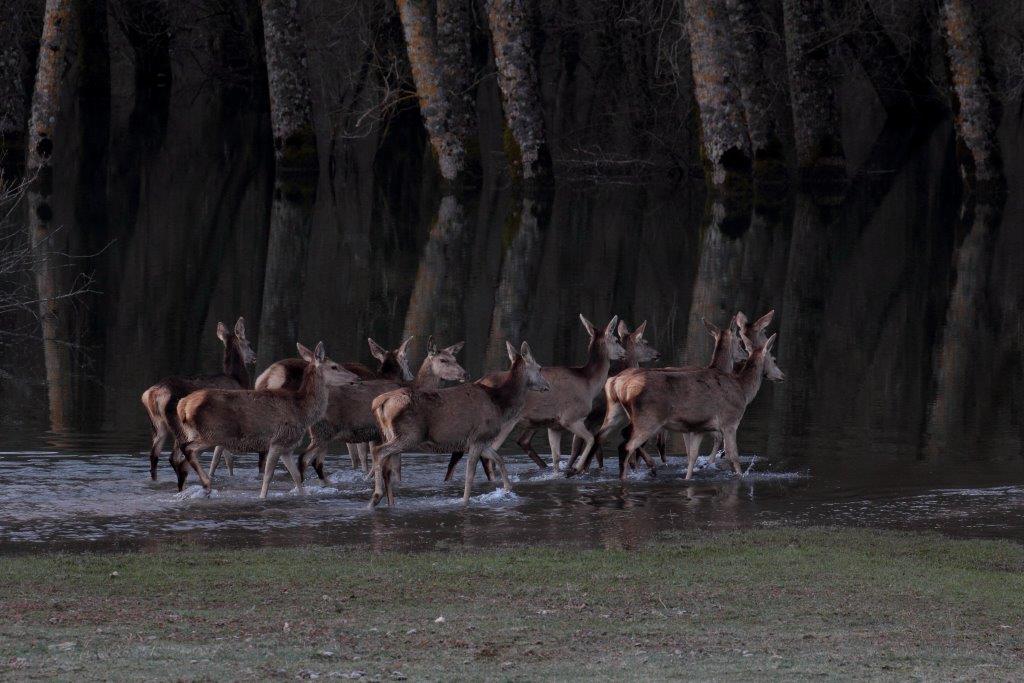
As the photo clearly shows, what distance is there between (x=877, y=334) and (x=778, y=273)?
5525mm

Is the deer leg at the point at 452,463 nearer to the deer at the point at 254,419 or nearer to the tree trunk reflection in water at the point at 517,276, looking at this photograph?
the deer at the point at 254,419

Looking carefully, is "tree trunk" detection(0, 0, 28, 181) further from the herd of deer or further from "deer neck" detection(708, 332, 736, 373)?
"deer neck" detection(708, 332, 736, 373)

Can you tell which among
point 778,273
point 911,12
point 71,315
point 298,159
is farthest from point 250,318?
point 911,12

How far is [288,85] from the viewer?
44750 millimetres

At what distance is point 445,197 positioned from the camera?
43750mm

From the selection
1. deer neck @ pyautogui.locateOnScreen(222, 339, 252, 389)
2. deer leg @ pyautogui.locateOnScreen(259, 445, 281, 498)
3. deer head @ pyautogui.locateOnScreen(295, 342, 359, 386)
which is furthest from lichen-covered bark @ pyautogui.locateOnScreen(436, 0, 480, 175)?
deer leg @ pyautogui.locateOnScreen(259, 445, 281, 498)

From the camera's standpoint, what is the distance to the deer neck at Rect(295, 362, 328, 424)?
14.8 m

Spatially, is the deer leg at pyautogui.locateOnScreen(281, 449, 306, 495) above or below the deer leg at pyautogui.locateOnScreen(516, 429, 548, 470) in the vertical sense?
below

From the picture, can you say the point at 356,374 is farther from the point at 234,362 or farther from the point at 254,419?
the point at 234,362

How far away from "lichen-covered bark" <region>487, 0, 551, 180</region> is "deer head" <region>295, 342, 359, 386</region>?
25.6m

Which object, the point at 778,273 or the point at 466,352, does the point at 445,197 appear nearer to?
the point at 778,273

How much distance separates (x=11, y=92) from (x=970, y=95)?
2209 centimetres

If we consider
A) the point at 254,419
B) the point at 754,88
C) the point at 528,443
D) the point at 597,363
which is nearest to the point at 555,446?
the point at 528,443

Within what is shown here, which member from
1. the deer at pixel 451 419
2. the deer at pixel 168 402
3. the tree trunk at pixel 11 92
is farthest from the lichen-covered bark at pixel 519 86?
the deer at pixel 451 419
